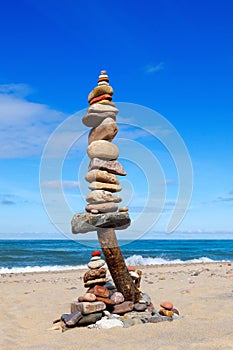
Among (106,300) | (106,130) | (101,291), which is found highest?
(106,130)

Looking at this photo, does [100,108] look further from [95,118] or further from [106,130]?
[106,130]

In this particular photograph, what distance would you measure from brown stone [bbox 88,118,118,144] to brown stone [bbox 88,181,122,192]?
932 mm

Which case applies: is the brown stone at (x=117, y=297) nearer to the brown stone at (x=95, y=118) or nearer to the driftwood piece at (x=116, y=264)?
the driftwood piece at (x=116, y=264)

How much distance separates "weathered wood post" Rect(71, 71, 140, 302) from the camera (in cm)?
762

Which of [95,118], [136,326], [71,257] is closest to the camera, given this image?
[136,326]

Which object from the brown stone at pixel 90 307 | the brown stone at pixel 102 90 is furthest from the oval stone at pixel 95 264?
the brown stone at pixel 102 90

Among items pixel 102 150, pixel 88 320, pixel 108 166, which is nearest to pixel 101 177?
pixel 108 166

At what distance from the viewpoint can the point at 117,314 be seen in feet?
25.1

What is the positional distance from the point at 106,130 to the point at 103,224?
184 cm

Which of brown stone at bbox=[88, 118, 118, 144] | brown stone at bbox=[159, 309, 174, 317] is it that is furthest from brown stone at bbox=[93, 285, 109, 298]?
brown stone at bbox=[88, 118, 118, 144]

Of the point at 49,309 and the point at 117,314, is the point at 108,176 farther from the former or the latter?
the point at 49,309

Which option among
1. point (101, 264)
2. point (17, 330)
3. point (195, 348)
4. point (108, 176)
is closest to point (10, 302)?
point (17, 330)

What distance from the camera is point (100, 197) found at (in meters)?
7.64

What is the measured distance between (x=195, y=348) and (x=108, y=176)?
3458 mm
